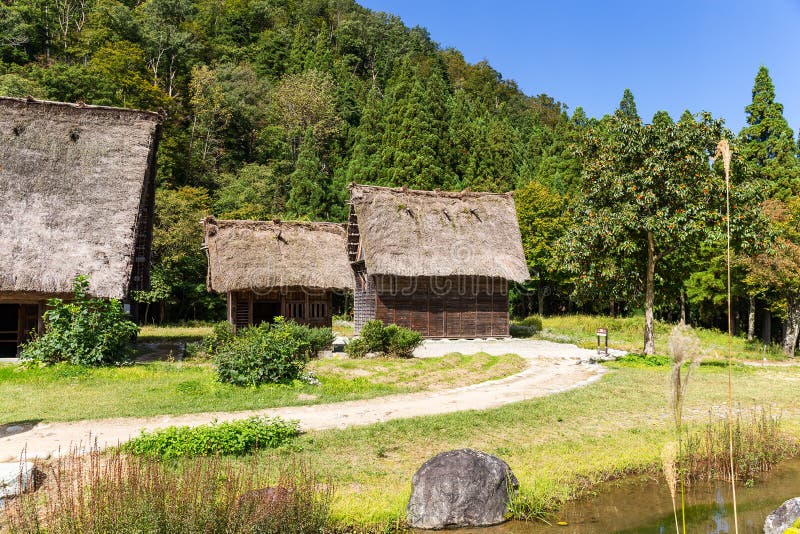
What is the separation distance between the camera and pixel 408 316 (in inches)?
1021

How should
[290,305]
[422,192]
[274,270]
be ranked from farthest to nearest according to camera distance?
[422,192] → [290,305] → [274,270]

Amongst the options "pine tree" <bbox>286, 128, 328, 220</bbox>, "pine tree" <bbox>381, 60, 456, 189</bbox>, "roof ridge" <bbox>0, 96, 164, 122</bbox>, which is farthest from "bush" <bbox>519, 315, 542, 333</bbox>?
"roof ridge" <bbox>0, 96, 164, 122</bbox>

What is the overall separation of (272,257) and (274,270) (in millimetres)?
754

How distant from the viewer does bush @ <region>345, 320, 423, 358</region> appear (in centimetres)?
1789

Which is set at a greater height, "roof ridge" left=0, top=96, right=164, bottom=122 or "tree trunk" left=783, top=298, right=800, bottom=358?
"roof ridge" left=0, top=96, right=164, bottom=122

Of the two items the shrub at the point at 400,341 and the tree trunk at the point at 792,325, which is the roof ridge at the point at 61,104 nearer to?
the shrub at the point at 400,341

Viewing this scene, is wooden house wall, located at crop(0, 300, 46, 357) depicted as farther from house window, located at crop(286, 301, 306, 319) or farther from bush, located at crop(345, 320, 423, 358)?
bush, located at crop(345, 320, 423, 358)

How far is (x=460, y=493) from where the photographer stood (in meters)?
6.27

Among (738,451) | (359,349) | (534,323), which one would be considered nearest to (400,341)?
(359,349)

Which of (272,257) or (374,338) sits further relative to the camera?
(272,257)

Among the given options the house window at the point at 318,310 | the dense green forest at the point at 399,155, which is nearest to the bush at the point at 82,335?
the house window at the point at 318,310

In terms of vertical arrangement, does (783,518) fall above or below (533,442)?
above

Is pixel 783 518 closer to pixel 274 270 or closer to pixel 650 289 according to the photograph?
pixel 650 289

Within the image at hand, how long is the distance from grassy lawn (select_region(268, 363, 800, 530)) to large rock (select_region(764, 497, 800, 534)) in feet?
6.58
